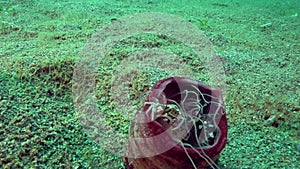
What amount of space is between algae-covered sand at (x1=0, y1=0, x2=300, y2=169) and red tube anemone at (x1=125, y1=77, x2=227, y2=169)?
0.45 m

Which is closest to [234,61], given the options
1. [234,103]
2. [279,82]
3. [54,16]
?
[279,82]

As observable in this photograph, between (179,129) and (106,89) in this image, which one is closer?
(179,129)

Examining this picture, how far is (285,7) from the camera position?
7977 mm

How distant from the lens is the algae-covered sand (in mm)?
1841

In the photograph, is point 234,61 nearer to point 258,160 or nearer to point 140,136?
point 258,160

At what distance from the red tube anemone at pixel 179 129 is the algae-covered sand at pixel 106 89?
1.49 feet

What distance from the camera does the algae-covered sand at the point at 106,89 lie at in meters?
1.84

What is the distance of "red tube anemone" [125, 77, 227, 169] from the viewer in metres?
1.33

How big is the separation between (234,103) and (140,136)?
4.52 feet

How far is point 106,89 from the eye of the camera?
98.3 inches

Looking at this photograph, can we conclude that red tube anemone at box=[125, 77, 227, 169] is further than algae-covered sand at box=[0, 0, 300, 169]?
No

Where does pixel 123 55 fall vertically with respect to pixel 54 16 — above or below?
below

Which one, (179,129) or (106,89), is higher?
(179,129)

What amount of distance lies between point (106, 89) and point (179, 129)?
126cm
